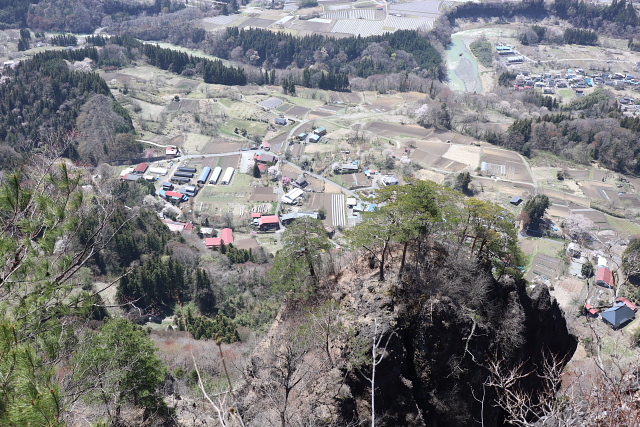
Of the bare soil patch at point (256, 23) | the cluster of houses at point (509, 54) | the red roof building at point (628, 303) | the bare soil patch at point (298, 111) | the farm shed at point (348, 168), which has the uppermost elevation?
the bare soil patch at point (256, 23)

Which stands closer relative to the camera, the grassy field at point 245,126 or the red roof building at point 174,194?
the red roof building at point 174,194

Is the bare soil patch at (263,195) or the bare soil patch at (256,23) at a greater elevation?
the bare soil patch at (256,23)

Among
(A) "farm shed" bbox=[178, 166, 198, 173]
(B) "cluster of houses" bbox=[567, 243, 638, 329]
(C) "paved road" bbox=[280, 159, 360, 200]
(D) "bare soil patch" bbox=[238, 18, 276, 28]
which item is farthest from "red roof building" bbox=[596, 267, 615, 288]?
(D) "bare soil patch" bbox=[238, 18, 276, 28]

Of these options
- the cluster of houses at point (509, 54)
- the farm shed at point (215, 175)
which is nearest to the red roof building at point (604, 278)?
the farm shed at point (215, 175)

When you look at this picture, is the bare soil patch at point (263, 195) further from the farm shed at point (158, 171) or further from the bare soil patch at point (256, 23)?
the bare soil patch at point (256, 23)

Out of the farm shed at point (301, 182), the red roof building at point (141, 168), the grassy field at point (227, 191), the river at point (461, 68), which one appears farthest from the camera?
the river at point (461, 68)

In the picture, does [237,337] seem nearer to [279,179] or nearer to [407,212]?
[407,212]

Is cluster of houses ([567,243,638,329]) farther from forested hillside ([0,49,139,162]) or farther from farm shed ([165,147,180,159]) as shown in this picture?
forested hillside ([0,49,139,162])
